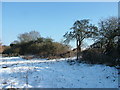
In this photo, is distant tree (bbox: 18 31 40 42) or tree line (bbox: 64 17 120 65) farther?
distant tree (bbox: 18 31 40 42)

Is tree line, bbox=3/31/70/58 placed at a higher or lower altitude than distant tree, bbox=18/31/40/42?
lower

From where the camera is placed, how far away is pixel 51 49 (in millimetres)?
24719

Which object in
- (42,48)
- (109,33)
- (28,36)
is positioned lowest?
(42,48)

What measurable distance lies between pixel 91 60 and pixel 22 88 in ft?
30.0

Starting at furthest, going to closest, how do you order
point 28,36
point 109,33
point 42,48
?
1. point 28,36
2. point 42,48
3. point 109,33

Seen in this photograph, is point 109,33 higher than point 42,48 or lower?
higher

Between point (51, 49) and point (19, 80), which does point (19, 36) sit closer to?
point (51, 49)

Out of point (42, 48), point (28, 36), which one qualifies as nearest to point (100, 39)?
point (42, 48)

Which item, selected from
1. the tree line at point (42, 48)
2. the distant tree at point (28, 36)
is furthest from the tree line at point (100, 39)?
the distant tree at point (28, 36)

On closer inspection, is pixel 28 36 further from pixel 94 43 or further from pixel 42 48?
pixel 94 43

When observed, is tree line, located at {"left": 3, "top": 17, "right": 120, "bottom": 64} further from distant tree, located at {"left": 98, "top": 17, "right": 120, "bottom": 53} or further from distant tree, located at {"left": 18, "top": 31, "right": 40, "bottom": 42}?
distant tree, located at {"left": 18, "top": 31, "right": 40, "bottom": 42}

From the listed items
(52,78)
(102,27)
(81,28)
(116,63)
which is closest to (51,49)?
(81,28)

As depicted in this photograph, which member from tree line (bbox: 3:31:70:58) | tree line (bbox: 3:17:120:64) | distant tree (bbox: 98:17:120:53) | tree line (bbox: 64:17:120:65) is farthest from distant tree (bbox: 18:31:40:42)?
distant tree (bbox: 98:17:120:53)

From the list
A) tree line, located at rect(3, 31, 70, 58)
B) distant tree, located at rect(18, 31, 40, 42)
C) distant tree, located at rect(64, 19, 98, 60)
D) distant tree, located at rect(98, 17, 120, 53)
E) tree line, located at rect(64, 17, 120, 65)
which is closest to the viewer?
tree line, located at rect(64, 17, 120, 65)
